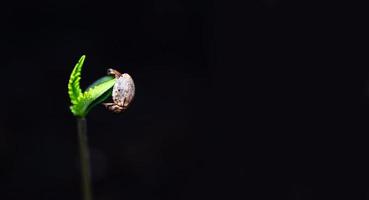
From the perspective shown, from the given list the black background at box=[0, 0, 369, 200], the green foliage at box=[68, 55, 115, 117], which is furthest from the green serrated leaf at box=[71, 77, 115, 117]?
the black background at box=[0, 0, 369, 200]

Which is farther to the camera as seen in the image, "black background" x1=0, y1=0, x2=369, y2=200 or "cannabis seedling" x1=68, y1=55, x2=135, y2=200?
"black background" x1=0, y1=0, x2=369, y2=200

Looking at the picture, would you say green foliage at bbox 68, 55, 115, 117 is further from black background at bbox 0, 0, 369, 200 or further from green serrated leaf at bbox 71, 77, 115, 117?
black background at bbox 0, 0, 369, 200

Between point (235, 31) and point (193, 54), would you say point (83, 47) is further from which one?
point (235, 31)

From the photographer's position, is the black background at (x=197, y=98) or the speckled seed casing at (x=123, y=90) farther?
the black background at (x=197, y=98)

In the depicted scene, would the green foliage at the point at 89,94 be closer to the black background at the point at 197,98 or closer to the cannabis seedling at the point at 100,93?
the cannabis seedling at the point at 100,93

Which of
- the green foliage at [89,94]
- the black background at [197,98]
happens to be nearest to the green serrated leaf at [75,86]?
the green foliage at [89,94]

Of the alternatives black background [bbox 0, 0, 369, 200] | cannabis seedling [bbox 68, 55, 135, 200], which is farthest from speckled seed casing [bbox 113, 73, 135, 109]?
black background [bbox 0, 0, 369, 200]
